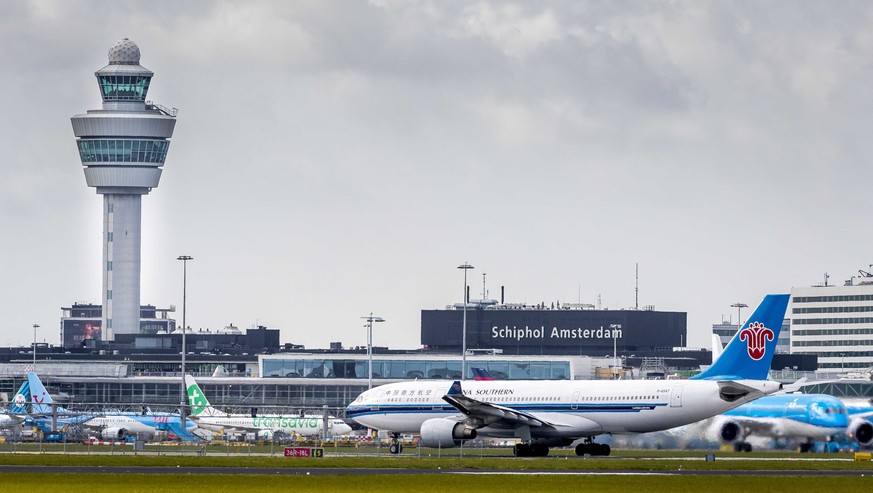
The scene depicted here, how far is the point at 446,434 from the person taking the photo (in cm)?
9212

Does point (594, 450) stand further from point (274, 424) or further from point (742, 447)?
point (274, 424)

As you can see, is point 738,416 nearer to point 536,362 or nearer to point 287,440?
point 287,440

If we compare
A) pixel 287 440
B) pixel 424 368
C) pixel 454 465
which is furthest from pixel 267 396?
pixel 454 465

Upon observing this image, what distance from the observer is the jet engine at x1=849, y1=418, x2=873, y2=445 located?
9925cm

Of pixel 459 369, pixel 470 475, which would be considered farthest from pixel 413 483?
pixel 459 369

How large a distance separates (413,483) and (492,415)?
88.9 ft

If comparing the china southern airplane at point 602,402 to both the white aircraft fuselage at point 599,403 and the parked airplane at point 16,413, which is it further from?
the parked airplane at point 16,413

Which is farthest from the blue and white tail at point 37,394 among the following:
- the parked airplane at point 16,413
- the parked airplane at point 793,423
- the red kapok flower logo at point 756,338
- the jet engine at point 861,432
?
the red kapok flower logo at point 756,338

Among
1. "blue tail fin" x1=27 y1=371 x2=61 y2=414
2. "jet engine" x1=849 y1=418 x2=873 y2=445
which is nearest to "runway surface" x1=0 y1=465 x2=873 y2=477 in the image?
"jet engine" x1=849 y1=418 x2=873 y2=445

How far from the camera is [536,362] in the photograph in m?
200

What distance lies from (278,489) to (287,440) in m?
69.2

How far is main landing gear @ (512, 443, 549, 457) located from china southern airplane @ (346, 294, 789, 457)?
0.05 m

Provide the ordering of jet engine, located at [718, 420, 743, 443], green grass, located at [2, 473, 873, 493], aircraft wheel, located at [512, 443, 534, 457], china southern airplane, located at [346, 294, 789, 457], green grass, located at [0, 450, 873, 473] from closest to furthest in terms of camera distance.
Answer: green grass, located at [2, 473, 873, 493] < green grass, located at [0, 450, 873, 473] < china southern airplane, located at [346, 294, 789, 457] < aircraft wheel, located at [512, 443, 534, 457] < jet engine, located at [718, 420, 743, 443]

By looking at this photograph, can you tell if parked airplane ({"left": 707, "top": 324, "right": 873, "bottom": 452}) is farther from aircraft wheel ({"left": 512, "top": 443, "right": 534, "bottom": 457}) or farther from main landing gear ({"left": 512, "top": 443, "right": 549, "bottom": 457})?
aircraft wheel ({"left": 512, "top": 443, "right": 534, "bottom": 457})
